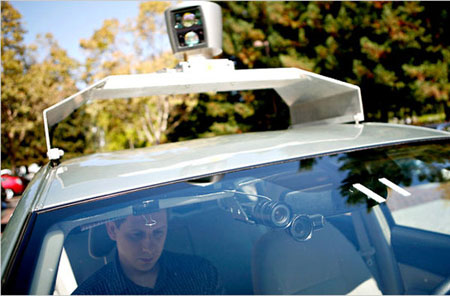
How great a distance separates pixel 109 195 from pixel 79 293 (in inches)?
14.4

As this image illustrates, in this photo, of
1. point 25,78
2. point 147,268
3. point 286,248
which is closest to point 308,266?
point 286,248

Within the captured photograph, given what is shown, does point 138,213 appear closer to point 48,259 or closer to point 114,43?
point 48,259

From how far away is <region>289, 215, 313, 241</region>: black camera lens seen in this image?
1.50 m

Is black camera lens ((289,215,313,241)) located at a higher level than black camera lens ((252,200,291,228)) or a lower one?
lower

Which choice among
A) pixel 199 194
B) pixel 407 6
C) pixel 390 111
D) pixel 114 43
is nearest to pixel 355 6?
pixel 407 6

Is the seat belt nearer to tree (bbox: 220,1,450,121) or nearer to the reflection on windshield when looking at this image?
the reflection on windshield

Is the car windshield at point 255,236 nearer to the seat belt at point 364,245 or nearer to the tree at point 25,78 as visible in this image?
the seat belt at point 364,245

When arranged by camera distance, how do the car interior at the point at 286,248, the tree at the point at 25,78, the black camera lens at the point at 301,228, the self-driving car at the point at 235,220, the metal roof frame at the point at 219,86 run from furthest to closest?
the tree at the point at 25,78 < the metal roof frame at the point at 219,86 < the black camera lens at the point at 301,228 < the car interior at the point at 286,248 < the self-driving car at the point at 235,220

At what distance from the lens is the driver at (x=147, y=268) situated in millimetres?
1248

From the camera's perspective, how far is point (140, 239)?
1380 millimetres

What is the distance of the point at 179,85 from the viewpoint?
210cm

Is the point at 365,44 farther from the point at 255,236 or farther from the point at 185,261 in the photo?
the point at 185,261

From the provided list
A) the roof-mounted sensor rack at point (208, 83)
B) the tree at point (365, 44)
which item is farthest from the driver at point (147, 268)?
the tree at point (365, 44)

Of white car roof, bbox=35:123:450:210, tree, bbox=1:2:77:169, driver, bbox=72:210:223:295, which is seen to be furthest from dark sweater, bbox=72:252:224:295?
tree, bbox=1:2:77:169
